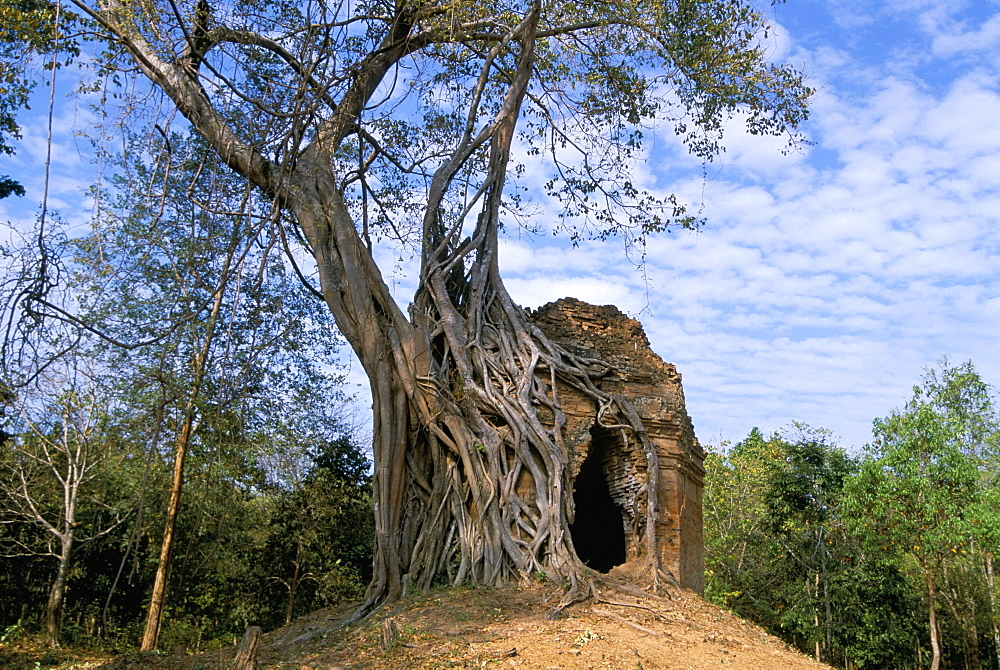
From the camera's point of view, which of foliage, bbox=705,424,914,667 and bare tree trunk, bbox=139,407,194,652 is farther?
foliage, bbox=705,424,914,667

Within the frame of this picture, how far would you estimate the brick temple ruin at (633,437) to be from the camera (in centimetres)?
952

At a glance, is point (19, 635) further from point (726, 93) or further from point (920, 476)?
point (920, 476)

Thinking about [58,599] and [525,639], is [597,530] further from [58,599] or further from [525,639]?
[58,599]

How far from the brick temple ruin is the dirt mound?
156 centimetres

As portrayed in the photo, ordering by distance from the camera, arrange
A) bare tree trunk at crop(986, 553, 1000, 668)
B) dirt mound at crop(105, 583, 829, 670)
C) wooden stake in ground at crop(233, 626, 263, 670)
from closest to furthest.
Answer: wooden stake in ground at crop(233, 626, 263, 670), dirt mound at crop(105, 583, 829, 670), bare tree trunk at crop(986, 553, 1000, 668)

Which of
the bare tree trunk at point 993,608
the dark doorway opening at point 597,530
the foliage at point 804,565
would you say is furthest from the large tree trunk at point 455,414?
the bare tree trunk at point 993,608

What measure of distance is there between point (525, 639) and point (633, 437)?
3800mm

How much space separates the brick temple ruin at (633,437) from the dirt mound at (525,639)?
156cm

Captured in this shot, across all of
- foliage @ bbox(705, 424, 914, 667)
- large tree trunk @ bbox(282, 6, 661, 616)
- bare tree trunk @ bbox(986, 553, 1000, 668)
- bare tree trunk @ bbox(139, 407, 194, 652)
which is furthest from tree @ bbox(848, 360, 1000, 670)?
bare tree trunk @ bbox(139, 407, 194, 652)

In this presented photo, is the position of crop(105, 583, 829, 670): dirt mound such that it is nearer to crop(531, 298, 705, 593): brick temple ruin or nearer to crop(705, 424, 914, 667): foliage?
crop(531, 298, 705, 593): brick temple ruin

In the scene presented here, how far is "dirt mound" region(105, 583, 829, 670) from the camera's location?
20.1 ft

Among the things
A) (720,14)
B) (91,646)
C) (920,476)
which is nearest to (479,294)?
(720,14)

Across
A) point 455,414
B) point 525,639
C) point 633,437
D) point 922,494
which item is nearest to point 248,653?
point 525,639

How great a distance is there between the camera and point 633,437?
384 inches
